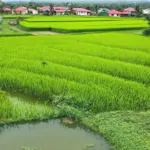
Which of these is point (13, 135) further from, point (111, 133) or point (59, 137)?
point (111, 133)

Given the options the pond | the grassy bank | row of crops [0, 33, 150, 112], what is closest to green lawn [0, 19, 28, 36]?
row of crops [0, 33, 150, 112]

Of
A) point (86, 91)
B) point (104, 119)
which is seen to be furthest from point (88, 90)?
point (104, 119)

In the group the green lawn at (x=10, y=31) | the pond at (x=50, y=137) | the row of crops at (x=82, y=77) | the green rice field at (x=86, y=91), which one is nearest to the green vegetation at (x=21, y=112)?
the green rice field at (x=86, y=91)

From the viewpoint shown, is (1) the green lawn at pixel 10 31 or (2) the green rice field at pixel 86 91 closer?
(2) the green rice field at pixel 86 91

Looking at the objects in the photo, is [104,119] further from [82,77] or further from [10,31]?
[10,31]

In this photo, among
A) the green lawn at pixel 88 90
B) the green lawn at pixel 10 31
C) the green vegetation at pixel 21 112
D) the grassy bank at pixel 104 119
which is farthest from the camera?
the green lawn at pixel 10 31

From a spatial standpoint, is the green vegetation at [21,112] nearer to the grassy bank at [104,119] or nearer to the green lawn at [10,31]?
the grassy bank at [104,119]
